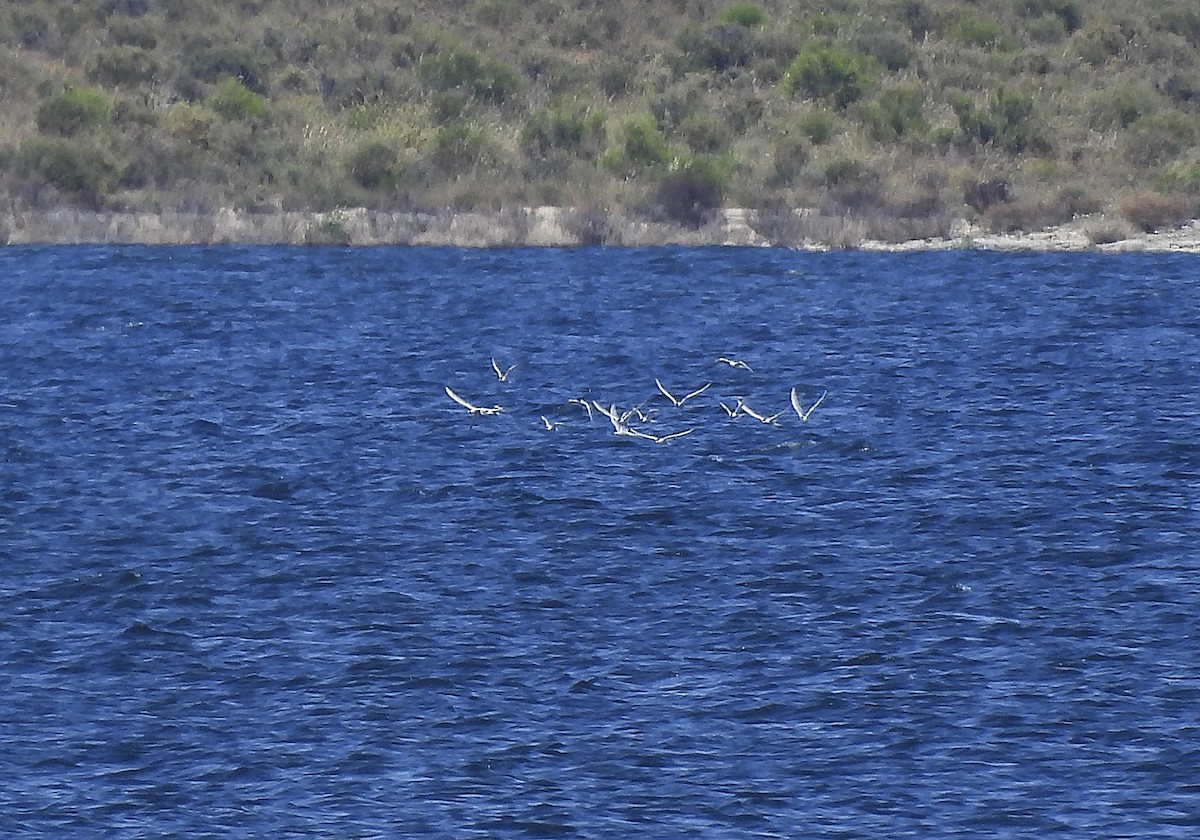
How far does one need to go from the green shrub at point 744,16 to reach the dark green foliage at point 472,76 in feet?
36.2

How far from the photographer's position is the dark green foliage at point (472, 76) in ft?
200

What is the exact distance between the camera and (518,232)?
4750 centimetres

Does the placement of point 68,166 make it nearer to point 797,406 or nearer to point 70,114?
point 70,114

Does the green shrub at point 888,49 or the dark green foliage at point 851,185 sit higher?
the green shrub at point 888,49

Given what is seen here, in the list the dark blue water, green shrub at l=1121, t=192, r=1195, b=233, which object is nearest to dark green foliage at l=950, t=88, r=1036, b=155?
green shrub at l=1121, t=192, r=1195, b=233

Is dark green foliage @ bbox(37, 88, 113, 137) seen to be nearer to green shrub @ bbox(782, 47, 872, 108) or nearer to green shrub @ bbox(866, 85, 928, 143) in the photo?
green shrub @ bbox(782, 47, 872, 108)

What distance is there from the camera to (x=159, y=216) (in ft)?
160

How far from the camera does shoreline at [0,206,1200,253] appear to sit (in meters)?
47.1

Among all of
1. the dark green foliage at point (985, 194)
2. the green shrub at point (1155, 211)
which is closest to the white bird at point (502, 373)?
the dark green foliage at point (985, 194)

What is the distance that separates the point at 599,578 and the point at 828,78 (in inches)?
1732

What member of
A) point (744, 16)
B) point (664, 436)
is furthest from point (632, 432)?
point (744, 16)

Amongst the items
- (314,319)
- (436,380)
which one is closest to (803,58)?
(314,319)

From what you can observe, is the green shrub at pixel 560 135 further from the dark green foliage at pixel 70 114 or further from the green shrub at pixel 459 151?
the dark green foliage at pixel 70 114

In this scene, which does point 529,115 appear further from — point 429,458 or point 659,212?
point 429,458
